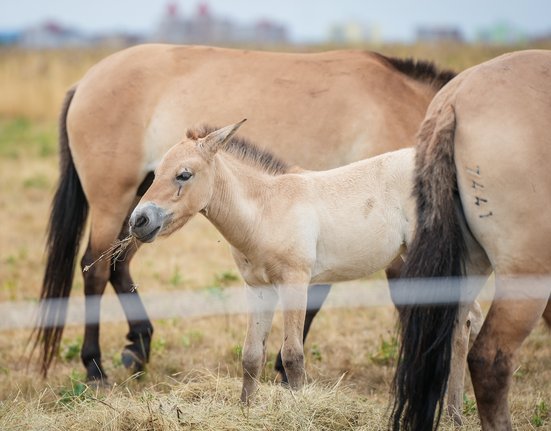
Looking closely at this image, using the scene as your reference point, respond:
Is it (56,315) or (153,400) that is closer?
(153,400)

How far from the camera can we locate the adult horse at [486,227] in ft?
10.5

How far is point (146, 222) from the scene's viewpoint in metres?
3.69

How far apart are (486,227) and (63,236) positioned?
322 cm

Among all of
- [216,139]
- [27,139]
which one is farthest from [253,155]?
[27,139]

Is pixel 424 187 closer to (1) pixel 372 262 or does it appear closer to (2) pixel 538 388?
(1) pixel 372 262

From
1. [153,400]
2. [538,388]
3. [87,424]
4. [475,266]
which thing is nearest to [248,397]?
[153,400]

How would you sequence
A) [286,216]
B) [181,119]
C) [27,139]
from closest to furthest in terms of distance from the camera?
[286,216] < [181,119] < [27,139]

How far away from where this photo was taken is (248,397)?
3885mm

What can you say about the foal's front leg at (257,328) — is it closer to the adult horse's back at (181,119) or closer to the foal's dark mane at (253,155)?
the foal's dark mane at (253,155)

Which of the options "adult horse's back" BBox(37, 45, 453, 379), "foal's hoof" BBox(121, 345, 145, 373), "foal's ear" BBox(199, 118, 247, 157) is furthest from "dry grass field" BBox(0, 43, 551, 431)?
"foal's ear" BBox(199, 118, 247, 157)

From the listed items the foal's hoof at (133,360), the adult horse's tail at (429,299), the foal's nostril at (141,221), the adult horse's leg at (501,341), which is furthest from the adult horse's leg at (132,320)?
the adult horse's leg at (501,341)

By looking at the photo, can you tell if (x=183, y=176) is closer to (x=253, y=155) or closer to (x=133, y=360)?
(x=253, y=155)

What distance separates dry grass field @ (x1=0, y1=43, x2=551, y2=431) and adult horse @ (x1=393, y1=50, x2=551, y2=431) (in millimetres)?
531

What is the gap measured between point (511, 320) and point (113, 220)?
2.94m
